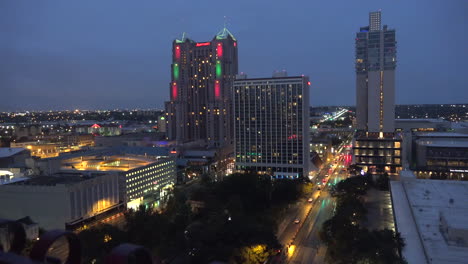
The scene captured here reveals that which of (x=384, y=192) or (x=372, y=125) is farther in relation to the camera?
(x=372, y=125)

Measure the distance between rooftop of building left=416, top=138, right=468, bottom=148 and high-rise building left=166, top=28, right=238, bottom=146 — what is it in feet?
85.9

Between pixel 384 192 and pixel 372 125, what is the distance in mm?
16676

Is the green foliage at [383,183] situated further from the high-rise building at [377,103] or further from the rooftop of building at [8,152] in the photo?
the rooftop of building at [8,152]

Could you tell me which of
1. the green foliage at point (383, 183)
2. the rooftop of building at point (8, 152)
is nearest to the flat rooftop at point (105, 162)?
the rooftop of building at point (8, 152)

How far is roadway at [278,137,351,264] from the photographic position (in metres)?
17.5

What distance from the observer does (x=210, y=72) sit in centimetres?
5641

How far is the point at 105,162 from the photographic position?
34125 mm

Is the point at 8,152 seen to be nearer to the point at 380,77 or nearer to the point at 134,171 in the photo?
the point at 134,171

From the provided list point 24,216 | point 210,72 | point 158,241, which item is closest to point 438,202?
point 158,241

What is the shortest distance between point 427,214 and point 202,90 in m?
44.4

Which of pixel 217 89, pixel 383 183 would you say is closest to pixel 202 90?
pixel 217 89

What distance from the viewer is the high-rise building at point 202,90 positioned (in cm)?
5412

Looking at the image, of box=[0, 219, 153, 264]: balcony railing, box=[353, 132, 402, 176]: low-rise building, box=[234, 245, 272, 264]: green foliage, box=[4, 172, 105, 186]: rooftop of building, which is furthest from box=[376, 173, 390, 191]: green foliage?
box=[0, 219, 153, 264]: balcony railing

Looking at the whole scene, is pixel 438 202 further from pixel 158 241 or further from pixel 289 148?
pixel 289 148
